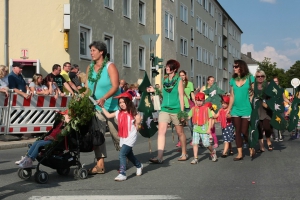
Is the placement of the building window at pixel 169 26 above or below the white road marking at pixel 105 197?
above

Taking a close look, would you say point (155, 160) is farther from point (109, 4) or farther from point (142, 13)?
point (142, 13)

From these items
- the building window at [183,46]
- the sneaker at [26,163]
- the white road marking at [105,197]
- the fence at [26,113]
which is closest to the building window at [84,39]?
the fence at [26,113]

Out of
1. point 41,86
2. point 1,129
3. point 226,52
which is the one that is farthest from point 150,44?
point 226,52

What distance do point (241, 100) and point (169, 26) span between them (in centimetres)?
2915

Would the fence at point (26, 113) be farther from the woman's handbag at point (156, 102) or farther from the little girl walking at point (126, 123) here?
the little girl walking at point (126, 123)

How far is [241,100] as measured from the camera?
32.0ft

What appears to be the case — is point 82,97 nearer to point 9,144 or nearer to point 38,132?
point 9,144

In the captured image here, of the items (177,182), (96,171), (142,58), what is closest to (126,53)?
(142,58)

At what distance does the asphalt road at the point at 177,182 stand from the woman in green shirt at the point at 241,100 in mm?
548

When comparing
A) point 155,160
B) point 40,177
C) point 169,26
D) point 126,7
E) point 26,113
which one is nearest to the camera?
point 40,177

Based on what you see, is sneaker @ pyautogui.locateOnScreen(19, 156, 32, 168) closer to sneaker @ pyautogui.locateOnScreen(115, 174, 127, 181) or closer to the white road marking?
the white road marking

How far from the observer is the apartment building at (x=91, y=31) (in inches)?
821

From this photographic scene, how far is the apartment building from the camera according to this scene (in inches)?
821

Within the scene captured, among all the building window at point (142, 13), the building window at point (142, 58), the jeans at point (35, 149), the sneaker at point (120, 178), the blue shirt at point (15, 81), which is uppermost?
the building window at point (142, 13)
